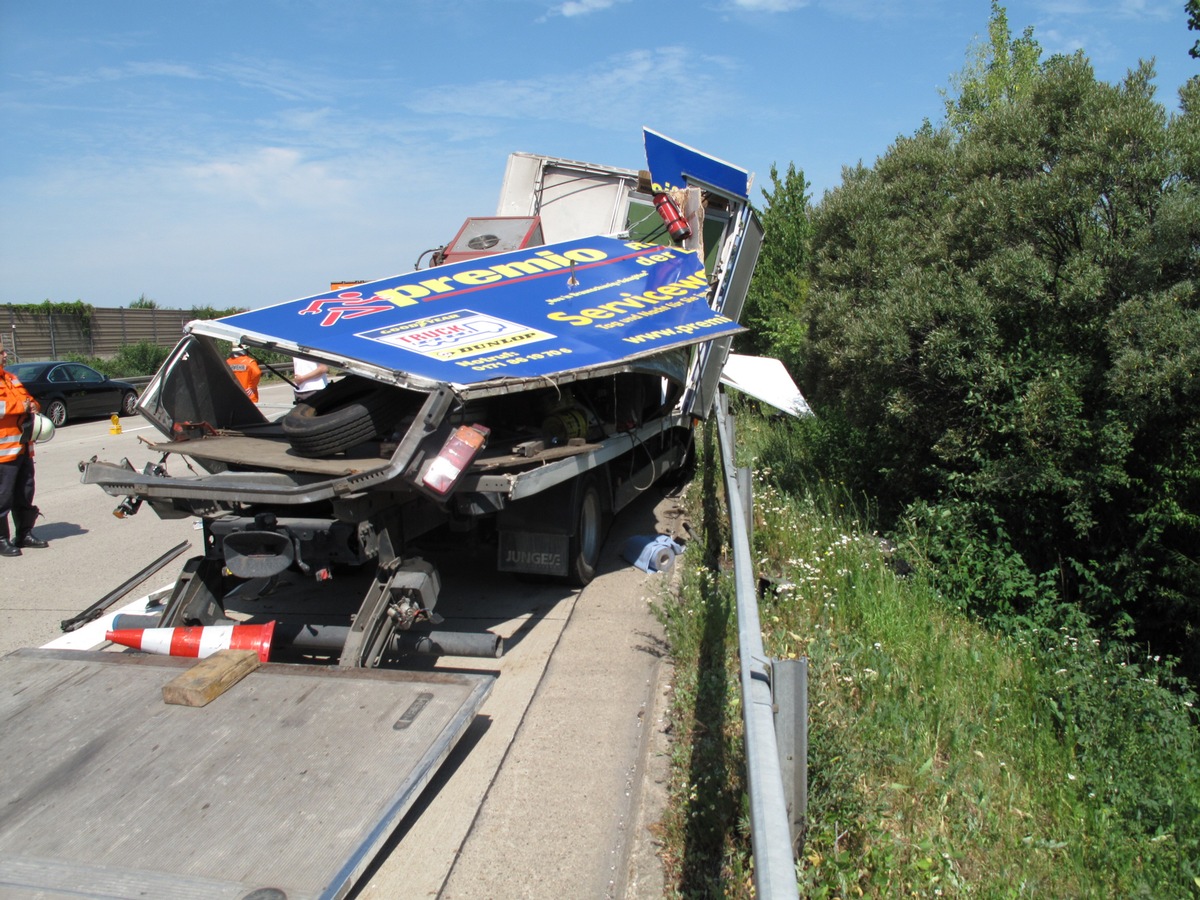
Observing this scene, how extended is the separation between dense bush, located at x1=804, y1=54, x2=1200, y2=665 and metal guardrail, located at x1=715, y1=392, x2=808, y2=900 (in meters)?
5.46

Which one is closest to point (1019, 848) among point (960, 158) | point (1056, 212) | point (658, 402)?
point (658, 402)

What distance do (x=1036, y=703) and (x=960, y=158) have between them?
7.25 metres

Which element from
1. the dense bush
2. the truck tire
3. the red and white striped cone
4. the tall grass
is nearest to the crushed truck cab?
the truck tire

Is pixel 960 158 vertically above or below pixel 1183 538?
above

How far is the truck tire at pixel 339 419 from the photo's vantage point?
16.9 ft

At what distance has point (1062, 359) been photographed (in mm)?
8281

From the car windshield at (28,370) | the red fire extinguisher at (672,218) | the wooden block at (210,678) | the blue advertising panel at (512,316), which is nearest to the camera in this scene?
the wooden block at (210,678)

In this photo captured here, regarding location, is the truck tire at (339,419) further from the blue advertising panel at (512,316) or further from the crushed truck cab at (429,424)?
the blue advertising panel at (512,316)

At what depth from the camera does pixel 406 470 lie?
4.46 metres

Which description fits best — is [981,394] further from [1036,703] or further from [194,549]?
[194,549]

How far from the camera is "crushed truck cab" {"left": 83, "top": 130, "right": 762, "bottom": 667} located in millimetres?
4734

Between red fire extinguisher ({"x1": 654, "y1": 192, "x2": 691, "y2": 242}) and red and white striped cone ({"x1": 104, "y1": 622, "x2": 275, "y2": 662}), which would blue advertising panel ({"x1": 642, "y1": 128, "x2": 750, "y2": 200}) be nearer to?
red fire extinguisher ({"x1": 654, "y1": 192, "x2": 691, "y2": 242})

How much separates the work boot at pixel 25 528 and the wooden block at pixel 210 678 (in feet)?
17.4

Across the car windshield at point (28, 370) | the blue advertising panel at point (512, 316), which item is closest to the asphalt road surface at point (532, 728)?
the blue advertising panel at point (512, 316)
